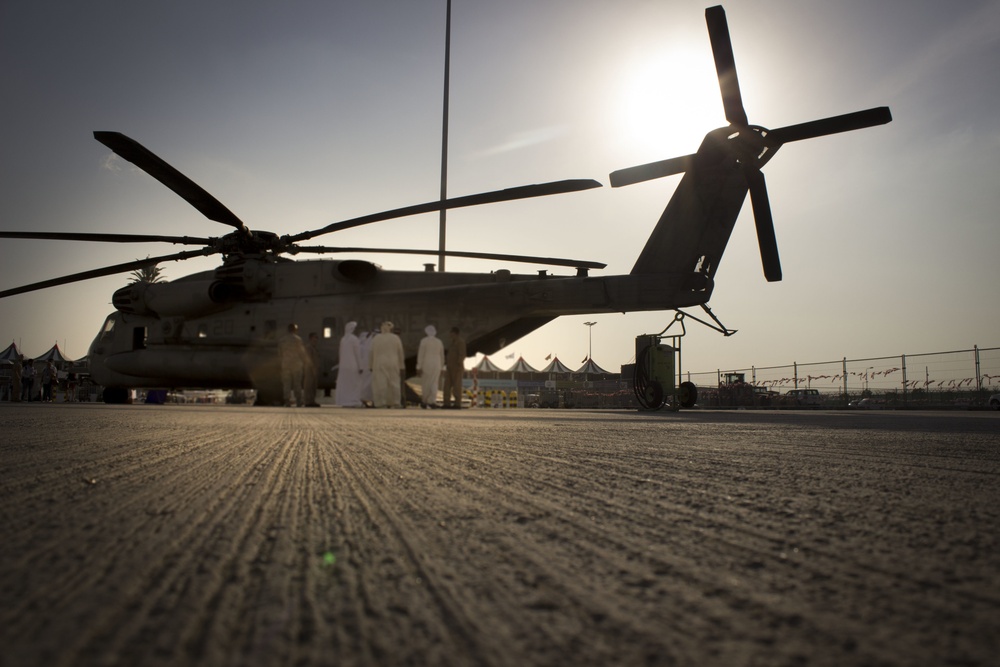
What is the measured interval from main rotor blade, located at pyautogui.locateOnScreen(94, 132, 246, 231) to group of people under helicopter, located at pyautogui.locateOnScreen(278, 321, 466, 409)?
2.70 metres

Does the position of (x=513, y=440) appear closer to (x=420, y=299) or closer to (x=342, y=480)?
(x=342, y=480)

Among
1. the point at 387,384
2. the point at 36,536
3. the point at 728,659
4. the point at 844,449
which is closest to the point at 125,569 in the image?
the point at 36,536

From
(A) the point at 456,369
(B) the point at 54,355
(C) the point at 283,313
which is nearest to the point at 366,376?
(A) the point at 456,369

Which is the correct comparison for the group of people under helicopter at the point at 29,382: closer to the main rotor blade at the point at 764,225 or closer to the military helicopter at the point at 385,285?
the military helicopter at the point at 385,285

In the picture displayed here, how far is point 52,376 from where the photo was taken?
76.3ft

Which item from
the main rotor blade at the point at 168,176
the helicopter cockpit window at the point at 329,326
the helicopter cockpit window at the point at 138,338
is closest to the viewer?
the main rotor blade at the point at 168,176

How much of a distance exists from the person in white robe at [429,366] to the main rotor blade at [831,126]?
7.25 meters

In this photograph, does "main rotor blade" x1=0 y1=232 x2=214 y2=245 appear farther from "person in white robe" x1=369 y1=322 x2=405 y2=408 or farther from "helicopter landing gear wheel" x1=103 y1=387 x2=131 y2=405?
"helicopter landing gear wheel" x1=103 y1=387 x2=131 y2=405

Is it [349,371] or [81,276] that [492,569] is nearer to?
[349,371]

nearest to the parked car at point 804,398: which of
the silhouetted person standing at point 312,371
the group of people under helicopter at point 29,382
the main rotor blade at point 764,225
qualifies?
the main rotor blade at point 764,225

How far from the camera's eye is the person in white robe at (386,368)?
1223 cm

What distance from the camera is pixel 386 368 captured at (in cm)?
1227

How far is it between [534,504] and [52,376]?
27.3 m

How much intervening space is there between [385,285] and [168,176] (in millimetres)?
5712
